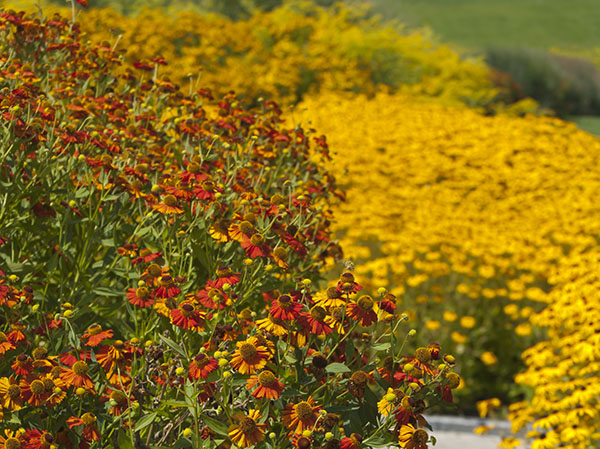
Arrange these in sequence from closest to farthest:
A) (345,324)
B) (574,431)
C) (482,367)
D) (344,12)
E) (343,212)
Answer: (345,324) → (574,431) → (482,367) → (343,212) → (344,12)

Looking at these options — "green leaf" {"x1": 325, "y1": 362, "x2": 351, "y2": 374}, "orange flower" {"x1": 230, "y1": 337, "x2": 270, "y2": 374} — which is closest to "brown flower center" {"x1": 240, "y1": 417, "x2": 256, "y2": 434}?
"orange flower" {"x1": 230, "y1": 337, "x2": 270, "y2": 374}

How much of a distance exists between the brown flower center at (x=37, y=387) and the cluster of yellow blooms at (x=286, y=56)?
25.0 ft

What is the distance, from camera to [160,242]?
8.07 feet

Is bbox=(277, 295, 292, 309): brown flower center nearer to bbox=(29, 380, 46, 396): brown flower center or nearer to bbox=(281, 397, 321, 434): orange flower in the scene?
bbox=(281, 397, 321, 434): orange flower

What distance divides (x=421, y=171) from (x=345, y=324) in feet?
19.4

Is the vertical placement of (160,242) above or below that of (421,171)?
above

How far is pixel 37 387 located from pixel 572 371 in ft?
9.50

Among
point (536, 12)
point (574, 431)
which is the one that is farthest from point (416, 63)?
point (536, 12)

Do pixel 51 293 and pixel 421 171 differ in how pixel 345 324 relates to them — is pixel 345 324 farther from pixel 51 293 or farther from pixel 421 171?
pixel 421 171

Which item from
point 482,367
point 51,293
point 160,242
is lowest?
point 482,367

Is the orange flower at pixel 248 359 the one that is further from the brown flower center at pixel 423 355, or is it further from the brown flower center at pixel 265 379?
the brown flower center at pixel 423 355

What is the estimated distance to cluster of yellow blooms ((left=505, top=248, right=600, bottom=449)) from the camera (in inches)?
135

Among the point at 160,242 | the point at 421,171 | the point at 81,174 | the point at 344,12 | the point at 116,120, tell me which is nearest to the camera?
the point at 160,242

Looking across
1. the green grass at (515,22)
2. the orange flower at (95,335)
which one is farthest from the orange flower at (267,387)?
the green grass at (515,22)
